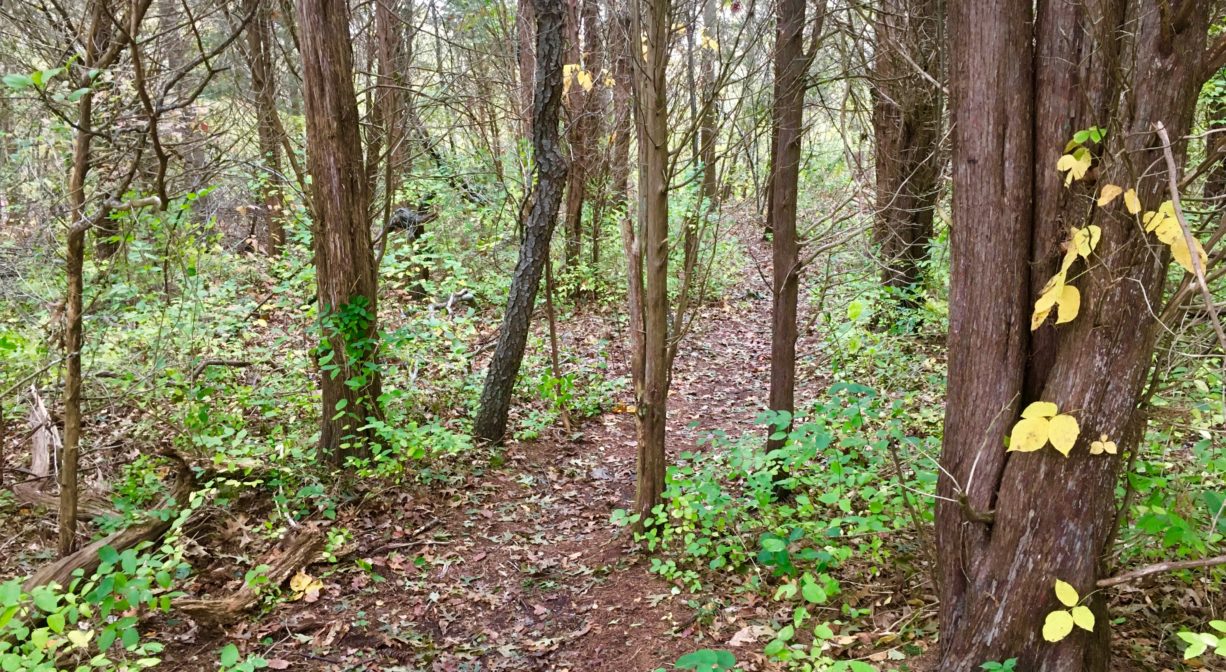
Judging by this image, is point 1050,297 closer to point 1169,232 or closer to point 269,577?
point 1169,232

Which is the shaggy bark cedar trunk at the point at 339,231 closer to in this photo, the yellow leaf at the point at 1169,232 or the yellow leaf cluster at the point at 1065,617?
the yellow leaf cluster at the point at 1065,617

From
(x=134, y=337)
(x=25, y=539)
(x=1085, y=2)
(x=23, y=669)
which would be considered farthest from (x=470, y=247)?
(x=1085, y=2)

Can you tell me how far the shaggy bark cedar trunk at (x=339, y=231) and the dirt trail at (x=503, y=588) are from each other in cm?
77

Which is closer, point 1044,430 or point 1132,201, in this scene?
point 1132,201

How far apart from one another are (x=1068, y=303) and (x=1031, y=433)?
47cm

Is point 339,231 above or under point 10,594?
above

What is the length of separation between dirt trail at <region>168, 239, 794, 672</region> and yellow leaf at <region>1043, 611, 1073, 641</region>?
5.51ft

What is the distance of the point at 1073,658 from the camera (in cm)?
241

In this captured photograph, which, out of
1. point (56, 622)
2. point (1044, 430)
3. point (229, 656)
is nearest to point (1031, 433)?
point (1044, 430)

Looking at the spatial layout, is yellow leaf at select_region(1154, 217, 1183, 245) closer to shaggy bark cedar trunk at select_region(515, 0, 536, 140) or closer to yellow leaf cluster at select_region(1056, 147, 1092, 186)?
yellow leaf cluster at select_region(1056, 147, 1092, 186)

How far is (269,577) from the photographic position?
4059mm

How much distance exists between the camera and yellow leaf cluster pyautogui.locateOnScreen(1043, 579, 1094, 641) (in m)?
2.17

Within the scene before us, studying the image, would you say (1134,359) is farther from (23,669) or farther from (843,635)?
(23,669)

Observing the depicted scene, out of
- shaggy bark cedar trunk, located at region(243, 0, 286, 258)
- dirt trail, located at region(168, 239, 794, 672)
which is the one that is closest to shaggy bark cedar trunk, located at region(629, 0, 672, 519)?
dirt trail, located at region(168, 239, 794, 672)
